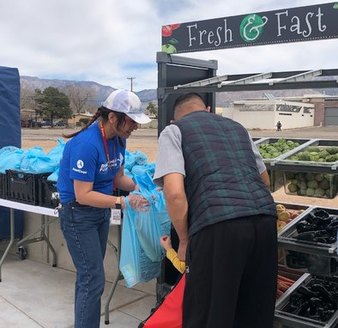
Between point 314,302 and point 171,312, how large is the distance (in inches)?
39.5

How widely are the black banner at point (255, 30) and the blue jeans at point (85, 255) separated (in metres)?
1.44

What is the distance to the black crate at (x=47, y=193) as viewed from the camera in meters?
3.97

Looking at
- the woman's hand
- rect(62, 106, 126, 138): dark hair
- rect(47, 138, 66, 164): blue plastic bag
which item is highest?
rect(62, 106, 126, 138): dark hair

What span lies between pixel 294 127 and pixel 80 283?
254 feet

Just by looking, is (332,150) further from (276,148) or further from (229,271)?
(229,271)

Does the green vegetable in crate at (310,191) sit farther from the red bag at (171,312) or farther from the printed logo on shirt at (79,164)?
the printed logo on shirt at (79,164)

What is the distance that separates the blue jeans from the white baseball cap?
605 mm

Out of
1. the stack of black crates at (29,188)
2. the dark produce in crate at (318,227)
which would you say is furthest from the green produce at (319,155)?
the stack of black crates at (29,188)

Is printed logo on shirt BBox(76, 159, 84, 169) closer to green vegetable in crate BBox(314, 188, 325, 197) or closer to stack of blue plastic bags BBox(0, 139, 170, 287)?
stack of blue plastic bags BBox(0, 139, 170, 287)

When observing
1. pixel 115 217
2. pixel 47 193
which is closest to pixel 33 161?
pixel 47 193

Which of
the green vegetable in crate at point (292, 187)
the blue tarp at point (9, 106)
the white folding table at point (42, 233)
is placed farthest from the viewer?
the blue tarp at point (9, 106)

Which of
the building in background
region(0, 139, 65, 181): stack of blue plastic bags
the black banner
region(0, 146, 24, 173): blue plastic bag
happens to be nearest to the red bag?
the black banner

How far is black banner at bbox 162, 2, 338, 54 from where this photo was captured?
9.14 feet

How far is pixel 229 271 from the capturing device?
208 cm
